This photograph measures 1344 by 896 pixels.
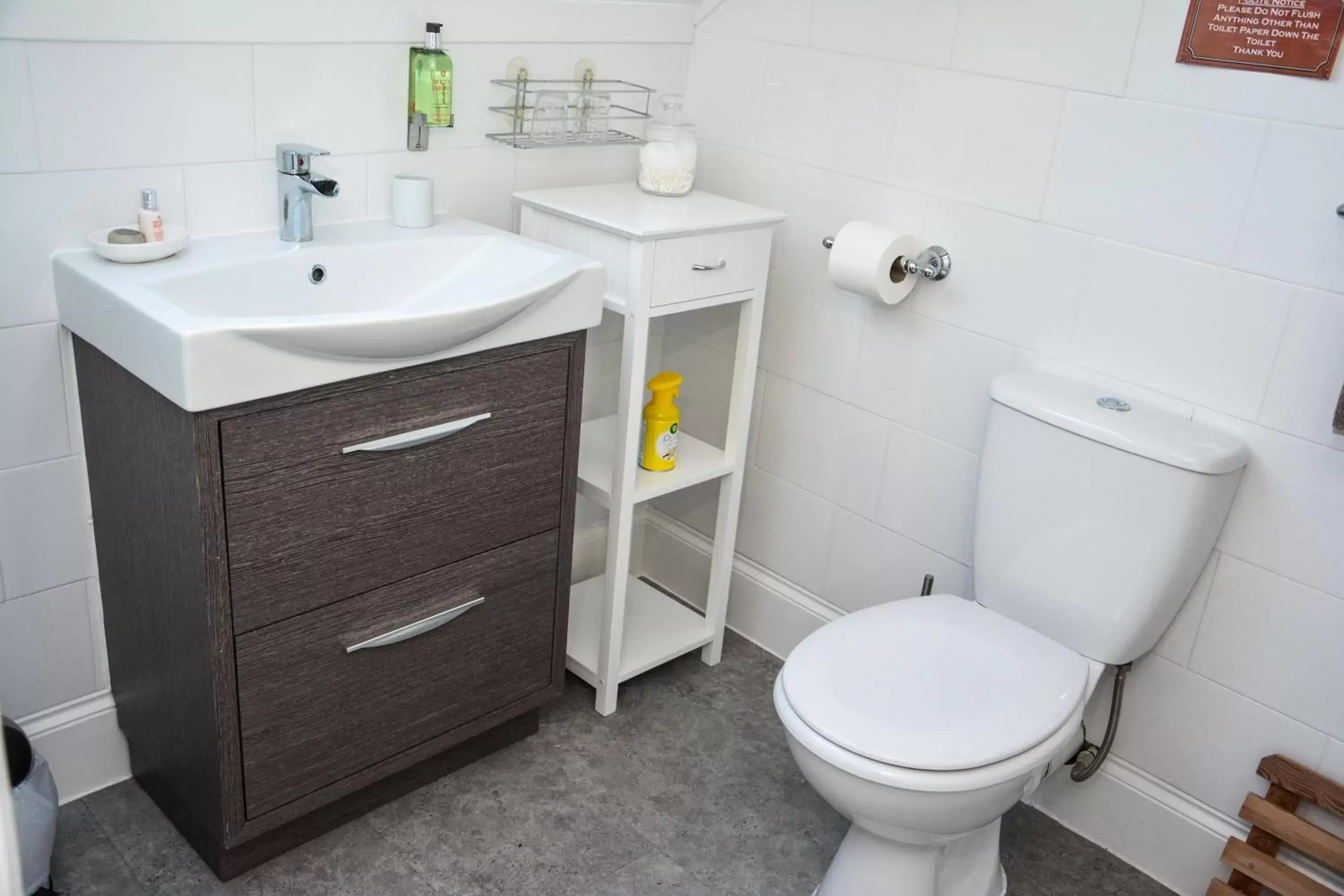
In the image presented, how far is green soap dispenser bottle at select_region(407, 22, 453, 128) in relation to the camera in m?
1.82

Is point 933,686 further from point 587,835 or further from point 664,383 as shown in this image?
point 664,383

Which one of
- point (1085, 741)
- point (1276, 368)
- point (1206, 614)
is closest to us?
point (1276, 368)

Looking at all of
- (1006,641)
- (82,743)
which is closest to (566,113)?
(1006,641)

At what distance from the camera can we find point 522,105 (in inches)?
79.9

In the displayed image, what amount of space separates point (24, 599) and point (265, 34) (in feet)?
2.97

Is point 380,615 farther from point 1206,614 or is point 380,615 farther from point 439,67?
point 1206,614

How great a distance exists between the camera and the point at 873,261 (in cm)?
192

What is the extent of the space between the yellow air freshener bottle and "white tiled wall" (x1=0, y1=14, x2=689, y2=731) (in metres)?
0.52

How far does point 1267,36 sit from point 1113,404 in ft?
1.78

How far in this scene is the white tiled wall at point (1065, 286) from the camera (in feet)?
5.29

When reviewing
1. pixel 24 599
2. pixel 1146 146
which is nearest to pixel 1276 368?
pixel 1146 146

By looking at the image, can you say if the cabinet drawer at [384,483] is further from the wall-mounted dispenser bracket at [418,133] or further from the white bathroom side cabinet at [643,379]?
the wall-mounted dispenser bracket at [418,133]

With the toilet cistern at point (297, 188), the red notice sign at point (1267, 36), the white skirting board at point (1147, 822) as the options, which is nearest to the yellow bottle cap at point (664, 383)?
the white skirting board at point (1147, 822)

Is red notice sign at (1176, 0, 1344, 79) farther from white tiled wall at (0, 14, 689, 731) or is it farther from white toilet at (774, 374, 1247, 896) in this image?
white tiled wall at (0, 14, 689, 731)
